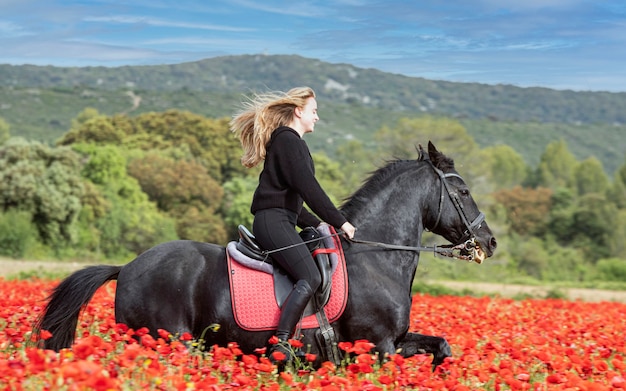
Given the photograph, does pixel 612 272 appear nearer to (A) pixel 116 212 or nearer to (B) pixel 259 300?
(A) pixel 116 212

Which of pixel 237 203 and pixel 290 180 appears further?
pixel 237 203

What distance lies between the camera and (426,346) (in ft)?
24.5

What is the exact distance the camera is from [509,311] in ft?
42.3

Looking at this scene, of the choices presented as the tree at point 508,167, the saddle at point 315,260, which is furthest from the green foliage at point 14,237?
the tree at point 508,167

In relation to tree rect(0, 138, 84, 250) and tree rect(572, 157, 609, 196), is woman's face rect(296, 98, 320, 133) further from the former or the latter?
tree rect(572, 157, 609, 196)

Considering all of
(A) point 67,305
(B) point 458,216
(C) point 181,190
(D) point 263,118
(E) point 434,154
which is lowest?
(C) point 181,190

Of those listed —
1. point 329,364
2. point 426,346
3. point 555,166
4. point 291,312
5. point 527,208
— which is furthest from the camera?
point 555,166

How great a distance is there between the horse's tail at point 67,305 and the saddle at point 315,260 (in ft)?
3.99

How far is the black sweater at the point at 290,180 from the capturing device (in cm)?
701

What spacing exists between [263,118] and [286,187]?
2.11 ft

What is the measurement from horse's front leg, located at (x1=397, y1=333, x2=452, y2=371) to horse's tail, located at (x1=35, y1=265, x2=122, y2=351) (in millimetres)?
2630

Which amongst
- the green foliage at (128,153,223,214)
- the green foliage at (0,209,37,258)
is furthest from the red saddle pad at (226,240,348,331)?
the green foliage at (128,153,223,214)

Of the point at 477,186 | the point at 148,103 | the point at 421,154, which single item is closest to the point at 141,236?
the point at 477,186


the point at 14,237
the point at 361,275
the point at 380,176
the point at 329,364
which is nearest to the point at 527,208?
the point at 14,237
